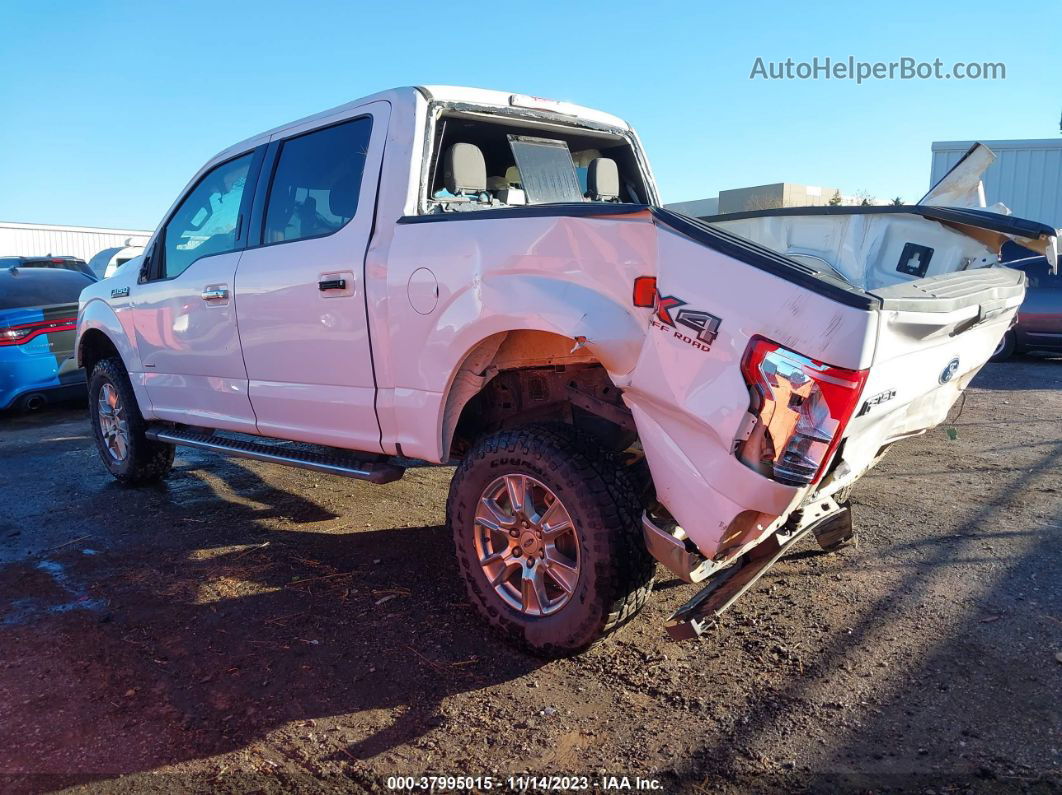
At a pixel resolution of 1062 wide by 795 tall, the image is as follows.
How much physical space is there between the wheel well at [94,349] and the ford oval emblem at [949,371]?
5589 mm

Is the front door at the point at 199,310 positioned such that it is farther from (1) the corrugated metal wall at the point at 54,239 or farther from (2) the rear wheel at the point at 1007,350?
(1) the corrugated metal wall at the point at 54,239

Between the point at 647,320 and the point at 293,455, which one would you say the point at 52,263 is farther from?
the point at 647,320

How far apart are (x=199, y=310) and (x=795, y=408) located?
3760 millimetres

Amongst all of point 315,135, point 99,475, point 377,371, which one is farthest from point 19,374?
point 377,371

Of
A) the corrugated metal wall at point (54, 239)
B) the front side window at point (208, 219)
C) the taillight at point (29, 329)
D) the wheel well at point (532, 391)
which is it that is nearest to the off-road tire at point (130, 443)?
the front side window at point (208, 219)

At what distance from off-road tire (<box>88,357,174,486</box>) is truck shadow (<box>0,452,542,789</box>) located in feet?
3.53

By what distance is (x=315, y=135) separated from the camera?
4.37m

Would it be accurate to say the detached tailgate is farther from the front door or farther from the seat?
the front door

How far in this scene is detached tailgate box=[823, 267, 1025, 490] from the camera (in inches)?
98.9

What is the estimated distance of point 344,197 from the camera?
13.3 ft

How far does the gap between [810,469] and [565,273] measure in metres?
1.11

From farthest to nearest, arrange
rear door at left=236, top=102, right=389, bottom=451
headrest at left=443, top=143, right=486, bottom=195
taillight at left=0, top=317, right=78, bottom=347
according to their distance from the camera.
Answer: taillight at left=0, top=317, right=78, bottom=347 < headrest at left=443, top=143, right=486, bottom=195 < rear door at left=236, top=102, right=389, bottom=451

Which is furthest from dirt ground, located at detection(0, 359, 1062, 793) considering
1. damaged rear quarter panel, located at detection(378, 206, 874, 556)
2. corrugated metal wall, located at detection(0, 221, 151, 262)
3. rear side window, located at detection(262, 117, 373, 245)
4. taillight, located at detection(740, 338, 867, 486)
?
corrugated metal wall, located at detection(0, 221, 151, 262)

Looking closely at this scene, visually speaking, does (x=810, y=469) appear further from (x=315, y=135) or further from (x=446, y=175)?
(x=315, y=135)
